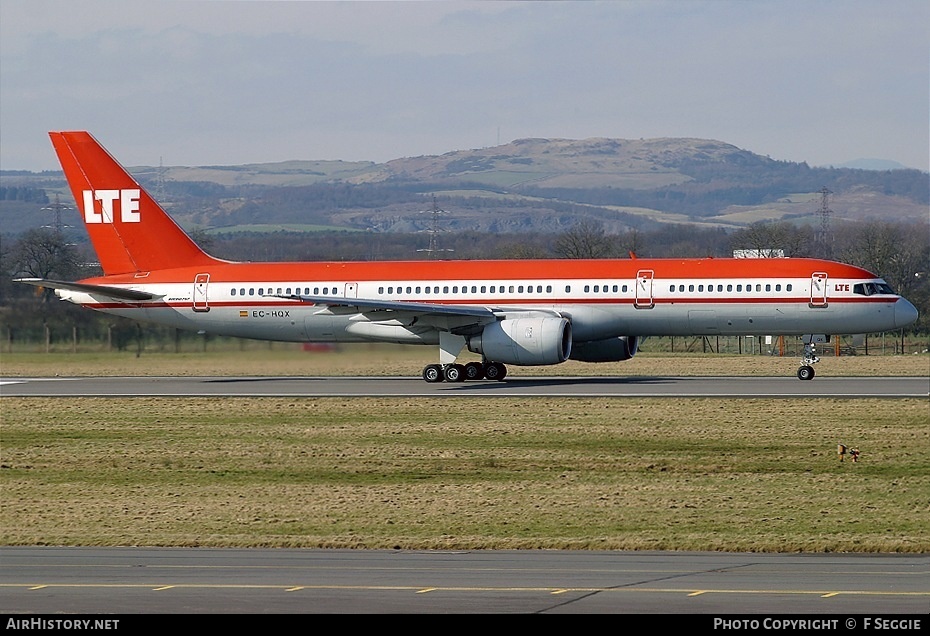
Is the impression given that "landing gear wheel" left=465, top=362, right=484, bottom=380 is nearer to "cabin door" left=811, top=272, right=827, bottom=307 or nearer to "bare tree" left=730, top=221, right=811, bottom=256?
"cabin door" left=811, top=272, right=827, bottom=307

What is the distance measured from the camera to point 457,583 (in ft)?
54.0

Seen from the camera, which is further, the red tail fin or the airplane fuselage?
the red tail fin

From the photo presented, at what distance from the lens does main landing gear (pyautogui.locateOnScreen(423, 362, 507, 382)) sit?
4662 cm

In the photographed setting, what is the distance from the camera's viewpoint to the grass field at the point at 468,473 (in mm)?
21625

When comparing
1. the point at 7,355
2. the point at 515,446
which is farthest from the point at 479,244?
the point at 515,446

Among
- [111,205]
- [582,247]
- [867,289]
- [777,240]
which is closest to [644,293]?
[867,289]

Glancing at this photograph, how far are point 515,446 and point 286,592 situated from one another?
15.7 meters

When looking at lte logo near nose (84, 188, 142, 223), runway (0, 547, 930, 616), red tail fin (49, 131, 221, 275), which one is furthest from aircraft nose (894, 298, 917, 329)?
runway (0, 547, 930, 616)

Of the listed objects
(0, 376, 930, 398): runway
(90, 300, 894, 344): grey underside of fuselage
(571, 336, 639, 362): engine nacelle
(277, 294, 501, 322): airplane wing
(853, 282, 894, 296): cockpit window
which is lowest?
(0, 376, 930, 398): runway

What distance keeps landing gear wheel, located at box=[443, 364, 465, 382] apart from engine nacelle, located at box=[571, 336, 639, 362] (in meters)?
3.99

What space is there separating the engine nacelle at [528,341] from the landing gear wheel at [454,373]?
5.53ft

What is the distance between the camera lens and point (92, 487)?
90.2 feet

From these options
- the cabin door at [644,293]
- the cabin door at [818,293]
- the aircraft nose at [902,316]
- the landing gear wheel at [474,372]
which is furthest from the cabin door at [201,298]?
the aircraft nose at [902,316]

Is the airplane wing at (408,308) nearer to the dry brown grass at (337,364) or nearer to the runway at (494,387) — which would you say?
the runway at (494,387)
